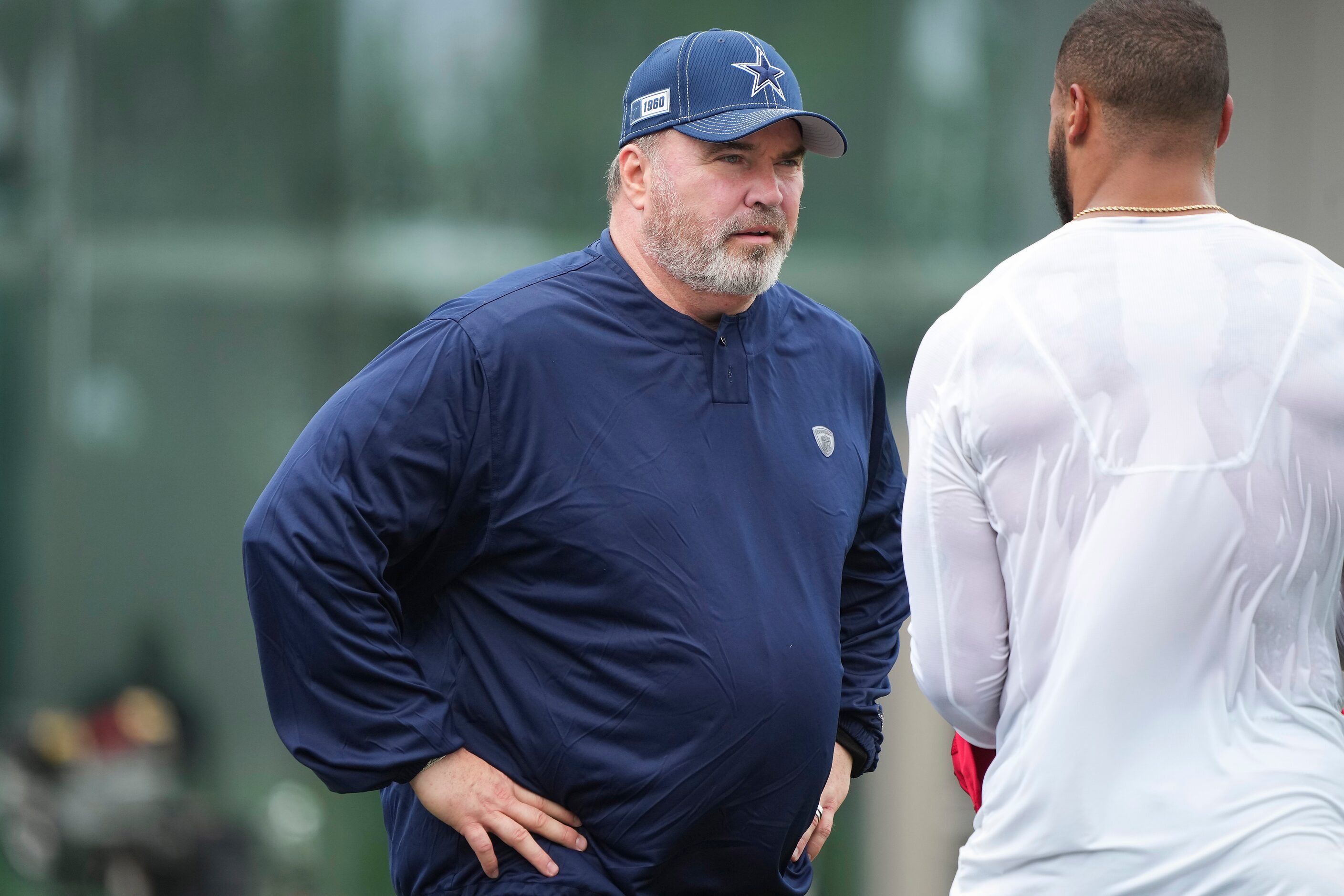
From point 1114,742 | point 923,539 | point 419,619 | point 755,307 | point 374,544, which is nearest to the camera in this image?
point 1114,742

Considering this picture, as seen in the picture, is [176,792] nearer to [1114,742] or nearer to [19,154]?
[19,154]

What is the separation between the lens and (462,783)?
228 cm

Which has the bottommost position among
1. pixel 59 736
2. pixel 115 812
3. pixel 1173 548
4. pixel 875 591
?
pixel 115 812

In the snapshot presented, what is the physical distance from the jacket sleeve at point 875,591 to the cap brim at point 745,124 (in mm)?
507

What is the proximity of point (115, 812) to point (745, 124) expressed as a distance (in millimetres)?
3207

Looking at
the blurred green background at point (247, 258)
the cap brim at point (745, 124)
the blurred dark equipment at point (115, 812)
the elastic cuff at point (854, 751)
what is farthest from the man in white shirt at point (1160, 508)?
the blurred dark equipment at point (115, 812)

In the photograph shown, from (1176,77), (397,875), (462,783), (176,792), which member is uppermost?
(1176,77)

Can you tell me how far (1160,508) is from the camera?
1.63 metres

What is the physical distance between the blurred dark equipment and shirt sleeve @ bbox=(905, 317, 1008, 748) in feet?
11.2

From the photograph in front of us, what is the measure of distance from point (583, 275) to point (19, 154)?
9.04 feet

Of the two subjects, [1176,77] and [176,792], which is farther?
[176,792]

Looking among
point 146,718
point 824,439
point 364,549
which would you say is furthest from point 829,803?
point 146,718

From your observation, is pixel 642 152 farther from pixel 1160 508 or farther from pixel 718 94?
pixel 1160 508

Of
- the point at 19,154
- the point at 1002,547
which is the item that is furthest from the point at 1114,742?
the point at 19,154
